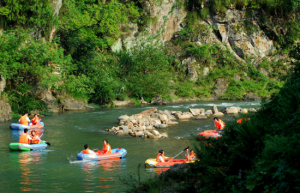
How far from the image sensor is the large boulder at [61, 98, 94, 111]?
1031 inches

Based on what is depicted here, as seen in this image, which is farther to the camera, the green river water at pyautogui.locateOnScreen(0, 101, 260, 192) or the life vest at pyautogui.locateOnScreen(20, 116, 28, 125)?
the life vest at pyautogui.locateOnScreen(20, 116, 28, 125)

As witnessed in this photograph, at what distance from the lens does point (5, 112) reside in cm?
2077

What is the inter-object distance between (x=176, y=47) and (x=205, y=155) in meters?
34.3

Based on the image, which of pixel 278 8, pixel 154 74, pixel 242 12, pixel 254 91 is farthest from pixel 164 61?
pixel 278 8

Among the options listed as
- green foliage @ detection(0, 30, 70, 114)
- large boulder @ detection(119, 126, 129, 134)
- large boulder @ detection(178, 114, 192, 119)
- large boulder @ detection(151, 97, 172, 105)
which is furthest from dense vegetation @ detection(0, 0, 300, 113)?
large boulder @ detection(119, 126, 129, 134)

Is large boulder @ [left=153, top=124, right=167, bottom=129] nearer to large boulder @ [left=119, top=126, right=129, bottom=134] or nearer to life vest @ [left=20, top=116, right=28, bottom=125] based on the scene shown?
large boulder @ [left=119, top=126, right=129, bottom=134]

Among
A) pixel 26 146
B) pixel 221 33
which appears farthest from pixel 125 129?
pixel 221 33

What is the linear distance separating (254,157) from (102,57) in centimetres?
2800

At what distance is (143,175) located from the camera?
30.3ft

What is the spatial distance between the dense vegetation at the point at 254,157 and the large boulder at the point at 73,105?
2169cm

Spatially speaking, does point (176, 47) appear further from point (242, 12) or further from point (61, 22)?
point (61, 22)

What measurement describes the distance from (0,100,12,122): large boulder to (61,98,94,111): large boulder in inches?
217

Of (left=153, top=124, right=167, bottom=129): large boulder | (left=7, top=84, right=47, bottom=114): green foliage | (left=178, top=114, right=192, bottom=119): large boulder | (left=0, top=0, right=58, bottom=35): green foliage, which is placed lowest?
(left=153, top=124, right=167, bottom=129): large boulder

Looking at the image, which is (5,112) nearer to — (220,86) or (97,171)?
(97,171)
